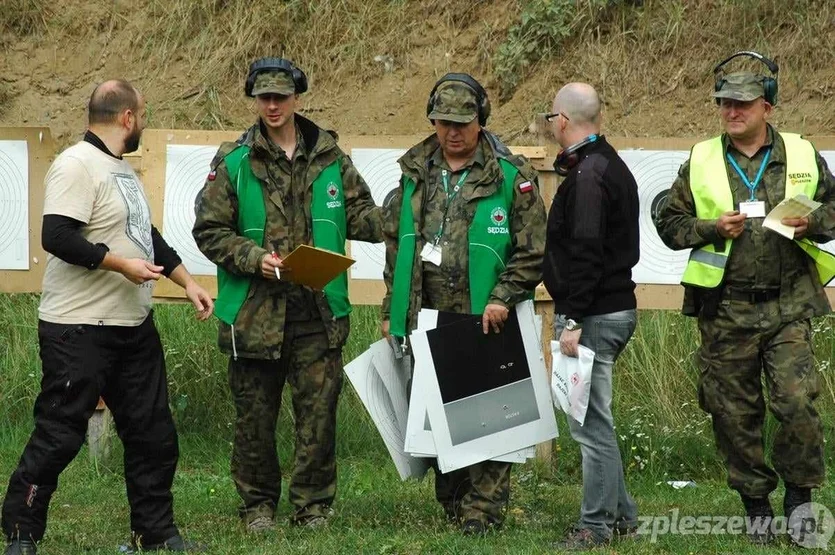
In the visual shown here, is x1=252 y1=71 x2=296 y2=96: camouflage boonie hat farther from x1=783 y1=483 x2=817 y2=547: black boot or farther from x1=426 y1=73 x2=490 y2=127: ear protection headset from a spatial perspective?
x1=783 y1=483 x2=817 y2=547: black boot

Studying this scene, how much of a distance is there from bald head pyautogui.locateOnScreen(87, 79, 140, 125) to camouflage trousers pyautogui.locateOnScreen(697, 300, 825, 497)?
2964 millimetres

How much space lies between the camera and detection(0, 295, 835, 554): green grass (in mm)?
5883

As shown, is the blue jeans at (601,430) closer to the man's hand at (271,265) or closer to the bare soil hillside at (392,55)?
the man's hand at (271,265)

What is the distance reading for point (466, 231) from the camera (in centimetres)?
602

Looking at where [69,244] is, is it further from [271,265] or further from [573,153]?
[573,153]

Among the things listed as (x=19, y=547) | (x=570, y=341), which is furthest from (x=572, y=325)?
(x=19, y=547)

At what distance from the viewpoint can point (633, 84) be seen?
10.9m

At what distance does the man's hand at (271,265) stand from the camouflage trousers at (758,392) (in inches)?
82.5

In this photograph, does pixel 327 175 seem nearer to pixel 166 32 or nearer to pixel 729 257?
pixel 729 257

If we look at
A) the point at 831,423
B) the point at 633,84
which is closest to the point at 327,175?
the point at 831,423

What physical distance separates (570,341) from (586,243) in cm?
46

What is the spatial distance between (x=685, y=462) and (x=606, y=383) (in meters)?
2.15

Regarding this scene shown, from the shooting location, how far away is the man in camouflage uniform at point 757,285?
5703mm

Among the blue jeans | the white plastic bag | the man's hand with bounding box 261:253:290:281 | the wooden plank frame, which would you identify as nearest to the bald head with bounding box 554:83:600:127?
the blue jeans
